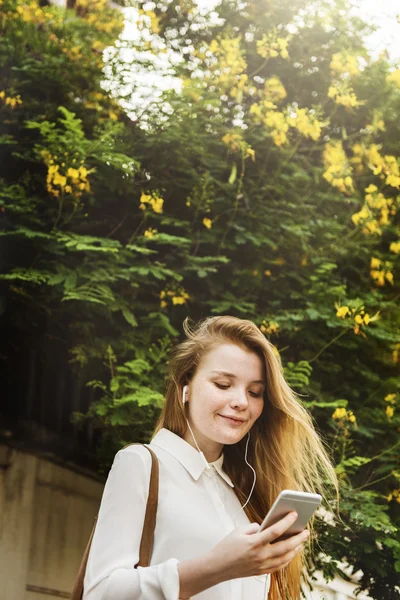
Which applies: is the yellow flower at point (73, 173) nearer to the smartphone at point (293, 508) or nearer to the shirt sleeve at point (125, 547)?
the shirt sleeve at point (125, 547)

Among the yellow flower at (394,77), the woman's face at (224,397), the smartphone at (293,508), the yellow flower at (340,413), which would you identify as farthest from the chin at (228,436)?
the yellow flower at (394,77)

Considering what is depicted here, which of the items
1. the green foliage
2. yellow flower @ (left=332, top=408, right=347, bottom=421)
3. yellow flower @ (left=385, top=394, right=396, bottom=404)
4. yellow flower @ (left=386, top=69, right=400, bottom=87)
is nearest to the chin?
the green foliage

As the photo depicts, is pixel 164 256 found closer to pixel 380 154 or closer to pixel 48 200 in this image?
pixel 48 200

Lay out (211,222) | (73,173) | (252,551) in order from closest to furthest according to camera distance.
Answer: (252,551) < (73,173) < (211,222)

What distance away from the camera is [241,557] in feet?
4.97

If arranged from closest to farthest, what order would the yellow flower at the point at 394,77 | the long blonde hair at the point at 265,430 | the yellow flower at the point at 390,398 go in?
the long blonde hair at the point at 265,430, the yellow flower at the point at 390,398, the yellow flower at the point at 394,77

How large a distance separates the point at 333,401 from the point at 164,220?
1.21 metres

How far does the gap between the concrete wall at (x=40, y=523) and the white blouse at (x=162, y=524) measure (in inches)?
96.9

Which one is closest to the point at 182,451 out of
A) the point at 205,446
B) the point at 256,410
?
the point at 205,446

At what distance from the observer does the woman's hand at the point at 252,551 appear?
4.97 feet

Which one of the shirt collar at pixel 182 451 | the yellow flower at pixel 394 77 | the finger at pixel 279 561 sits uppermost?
the yellow flower at pixel 394 77

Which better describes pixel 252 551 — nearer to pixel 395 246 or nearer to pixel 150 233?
pixel 150 233

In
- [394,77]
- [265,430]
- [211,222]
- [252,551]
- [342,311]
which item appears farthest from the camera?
[394,77]

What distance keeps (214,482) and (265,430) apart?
0.23 metres
